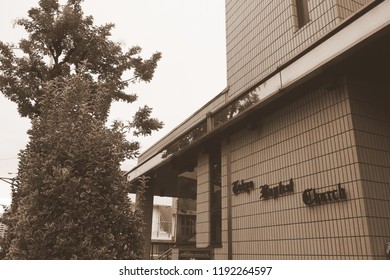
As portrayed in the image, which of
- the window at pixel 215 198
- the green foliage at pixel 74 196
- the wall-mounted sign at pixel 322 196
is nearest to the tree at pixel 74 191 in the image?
the green foliage at pixel 74 196

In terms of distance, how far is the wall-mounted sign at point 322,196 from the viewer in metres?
5.69

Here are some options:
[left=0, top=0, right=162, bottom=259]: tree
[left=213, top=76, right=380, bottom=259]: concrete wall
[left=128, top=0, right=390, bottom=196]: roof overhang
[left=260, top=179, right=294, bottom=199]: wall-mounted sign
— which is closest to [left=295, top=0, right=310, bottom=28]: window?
[left=128, top=0, right=390, bottom=196]: roof overhang

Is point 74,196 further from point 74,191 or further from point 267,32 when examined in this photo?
point 267,32

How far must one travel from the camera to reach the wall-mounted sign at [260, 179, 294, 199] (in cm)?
679

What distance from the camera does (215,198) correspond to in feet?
32.3

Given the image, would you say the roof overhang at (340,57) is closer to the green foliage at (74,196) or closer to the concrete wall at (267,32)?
the concrete wall at (267,32)

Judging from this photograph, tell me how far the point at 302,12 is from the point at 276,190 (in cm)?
430

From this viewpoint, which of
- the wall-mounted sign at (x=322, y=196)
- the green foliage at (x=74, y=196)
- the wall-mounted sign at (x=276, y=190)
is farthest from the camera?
the wall-mounted sign at (x=276, y=190)

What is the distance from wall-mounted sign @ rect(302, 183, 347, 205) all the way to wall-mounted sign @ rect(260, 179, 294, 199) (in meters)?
0.43

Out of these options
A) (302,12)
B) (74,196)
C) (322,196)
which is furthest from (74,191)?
(302,12)

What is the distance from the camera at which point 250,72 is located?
9.20 meters

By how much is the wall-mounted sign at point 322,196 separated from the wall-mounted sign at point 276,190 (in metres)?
0.43
